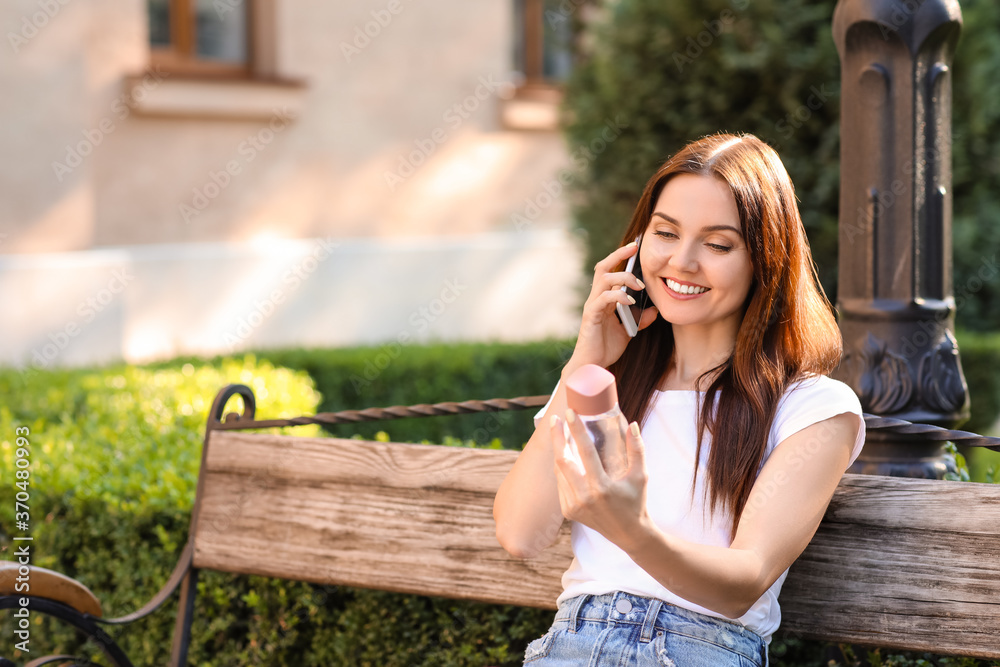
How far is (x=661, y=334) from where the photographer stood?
2033mm

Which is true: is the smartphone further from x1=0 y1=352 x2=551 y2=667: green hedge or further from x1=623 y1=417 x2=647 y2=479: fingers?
x1=0 y1=352 x2=551 y2=667: green hedge

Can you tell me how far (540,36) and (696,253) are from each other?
793 cm

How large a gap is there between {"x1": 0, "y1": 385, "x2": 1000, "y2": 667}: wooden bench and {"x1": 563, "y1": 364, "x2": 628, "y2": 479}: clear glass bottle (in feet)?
2.50

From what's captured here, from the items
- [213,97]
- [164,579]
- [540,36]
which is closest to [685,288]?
[164,579]

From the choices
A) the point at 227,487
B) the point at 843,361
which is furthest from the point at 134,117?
the point at 843,361

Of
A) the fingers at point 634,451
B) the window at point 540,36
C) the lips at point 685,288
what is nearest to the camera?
the fingers at point 634,451

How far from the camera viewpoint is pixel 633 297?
1.94 metres

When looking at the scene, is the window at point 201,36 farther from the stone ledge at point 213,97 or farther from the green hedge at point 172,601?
the green hedge at point 172,601

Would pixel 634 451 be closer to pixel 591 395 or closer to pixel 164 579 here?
pixel 591 395

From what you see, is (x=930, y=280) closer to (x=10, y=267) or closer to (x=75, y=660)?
(x=75, y=660)

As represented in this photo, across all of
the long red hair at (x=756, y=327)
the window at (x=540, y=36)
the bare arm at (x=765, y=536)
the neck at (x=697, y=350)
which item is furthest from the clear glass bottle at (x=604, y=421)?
the window at (x=540, y=36)

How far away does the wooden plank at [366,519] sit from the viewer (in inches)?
87.0

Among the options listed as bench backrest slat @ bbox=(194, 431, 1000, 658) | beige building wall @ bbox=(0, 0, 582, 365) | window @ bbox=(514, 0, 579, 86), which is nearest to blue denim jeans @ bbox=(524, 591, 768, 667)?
bench backrest slat @ bbox=(194, 431, 1000, 658)

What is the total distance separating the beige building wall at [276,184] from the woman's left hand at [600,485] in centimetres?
471
